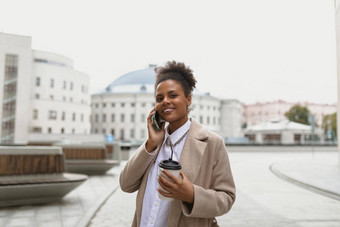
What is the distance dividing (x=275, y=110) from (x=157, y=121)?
127m

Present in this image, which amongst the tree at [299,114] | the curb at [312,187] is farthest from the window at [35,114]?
the tree at [299,114]

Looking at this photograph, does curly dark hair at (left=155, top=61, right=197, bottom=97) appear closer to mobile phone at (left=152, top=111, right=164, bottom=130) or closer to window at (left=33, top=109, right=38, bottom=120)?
mobile phone at (left=152, top=111, right=164, bottom=130)

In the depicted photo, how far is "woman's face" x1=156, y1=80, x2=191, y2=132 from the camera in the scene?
174cm

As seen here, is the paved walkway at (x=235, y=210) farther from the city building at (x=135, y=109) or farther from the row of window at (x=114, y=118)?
the row of window at (x=114, y=118)

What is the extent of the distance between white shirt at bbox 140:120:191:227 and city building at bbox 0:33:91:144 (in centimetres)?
3964

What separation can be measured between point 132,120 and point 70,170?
63.6 m

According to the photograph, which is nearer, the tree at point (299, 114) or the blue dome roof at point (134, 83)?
the blue dome roof at point (134, 83)

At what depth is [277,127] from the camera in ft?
142

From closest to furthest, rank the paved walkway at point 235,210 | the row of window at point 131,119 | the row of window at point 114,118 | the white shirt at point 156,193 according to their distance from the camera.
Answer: the white shirt at point 156,193
the paved walkway at point 235,210
the row of window at point 114,118
the row of window at point 131,119

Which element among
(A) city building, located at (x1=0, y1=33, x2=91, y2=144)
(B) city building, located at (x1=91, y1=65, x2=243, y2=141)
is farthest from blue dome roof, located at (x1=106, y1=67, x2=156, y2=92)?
(A) city building, located at (x1=0, y1=33, x2=91, y2=144)

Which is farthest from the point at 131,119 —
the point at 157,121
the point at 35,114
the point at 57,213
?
the point at 157,121

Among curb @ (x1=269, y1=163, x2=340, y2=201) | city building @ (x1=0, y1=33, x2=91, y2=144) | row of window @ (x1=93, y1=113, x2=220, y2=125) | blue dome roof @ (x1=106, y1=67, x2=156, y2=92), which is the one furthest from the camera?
blue dome roof @ (x1=106, y1=67, x2=156, y2=92)

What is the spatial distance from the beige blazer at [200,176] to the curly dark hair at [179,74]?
0.27 m

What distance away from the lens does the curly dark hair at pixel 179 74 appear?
5.85 feet
